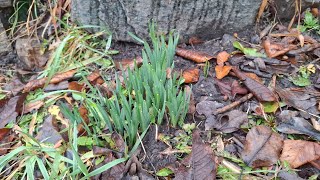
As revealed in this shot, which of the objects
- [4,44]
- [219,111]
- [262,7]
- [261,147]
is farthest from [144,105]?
[4,44]

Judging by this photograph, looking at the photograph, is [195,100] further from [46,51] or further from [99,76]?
[46,51]

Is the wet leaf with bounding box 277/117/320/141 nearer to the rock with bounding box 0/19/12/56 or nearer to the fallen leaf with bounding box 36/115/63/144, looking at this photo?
the fallen leaf with bounding box 36/115/63/144

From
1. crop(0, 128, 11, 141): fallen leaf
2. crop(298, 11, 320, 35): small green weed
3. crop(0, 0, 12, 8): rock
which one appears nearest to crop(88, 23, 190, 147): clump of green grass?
crop(0, 128, 11, 141): fallen leaf

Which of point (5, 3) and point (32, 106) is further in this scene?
point (5, 3)

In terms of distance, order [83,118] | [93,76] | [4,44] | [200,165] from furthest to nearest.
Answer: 1. [4,44]
2. [93,76]
3. [83,118]
4. [200,165]

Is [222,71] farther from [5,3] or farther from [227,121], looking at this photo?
[5,3]
